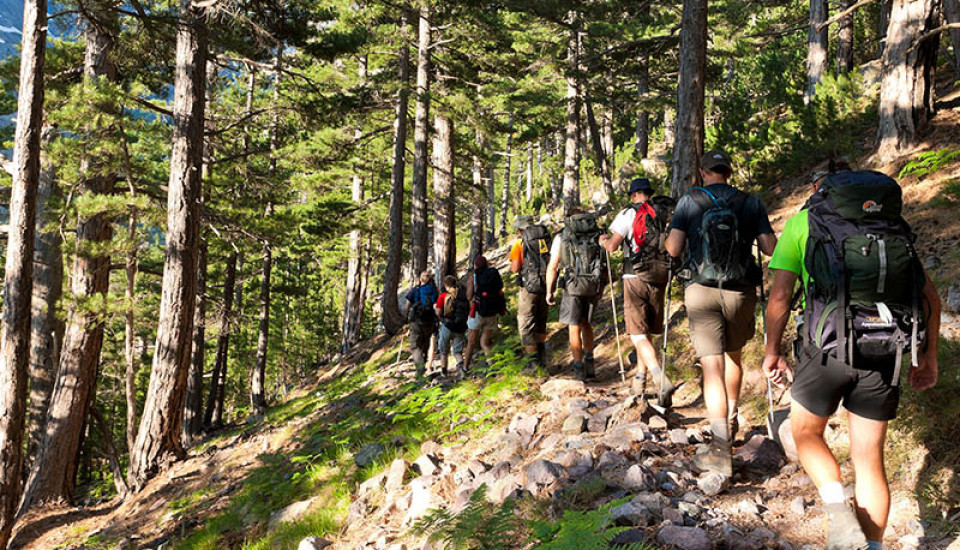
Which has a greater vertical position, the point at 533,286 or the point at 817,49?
the point at 817,49

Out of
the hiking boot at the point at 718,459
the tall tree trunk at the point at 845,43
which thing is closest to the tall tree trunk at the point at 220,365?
the hiking boot at the point at 718,459

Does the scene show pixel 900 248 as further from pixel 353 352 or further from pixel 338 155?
pixel 353 352

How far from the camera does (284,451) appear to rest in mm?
9500

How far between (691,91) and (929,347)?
633 centimetres

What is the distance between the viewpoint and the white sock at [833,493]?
2742 mm

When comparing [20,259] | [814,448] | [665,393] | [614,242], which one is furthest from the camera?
[20,259]

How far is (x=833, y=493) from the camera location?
2756 mm

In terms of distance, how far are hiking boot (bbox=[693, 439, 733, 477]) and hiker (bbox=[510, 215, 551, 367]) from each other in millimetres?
4075

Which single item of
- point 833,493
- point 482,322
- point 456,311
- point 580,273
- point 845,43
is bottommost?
point 833,493

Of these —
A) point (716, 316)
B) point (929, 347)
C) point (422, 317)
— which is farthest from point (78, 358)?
point (929, 347)

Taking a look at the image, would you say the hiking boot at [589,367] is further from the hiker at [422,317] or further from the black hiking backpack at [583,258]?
the hiker at [422,317]

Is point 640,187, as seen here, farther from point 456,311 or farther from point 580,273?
point 456,311

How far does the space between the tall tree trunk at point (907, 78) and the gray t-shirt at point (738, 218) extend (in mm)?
6920

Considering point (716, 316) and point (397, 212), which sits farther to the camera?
point (397, 212)
